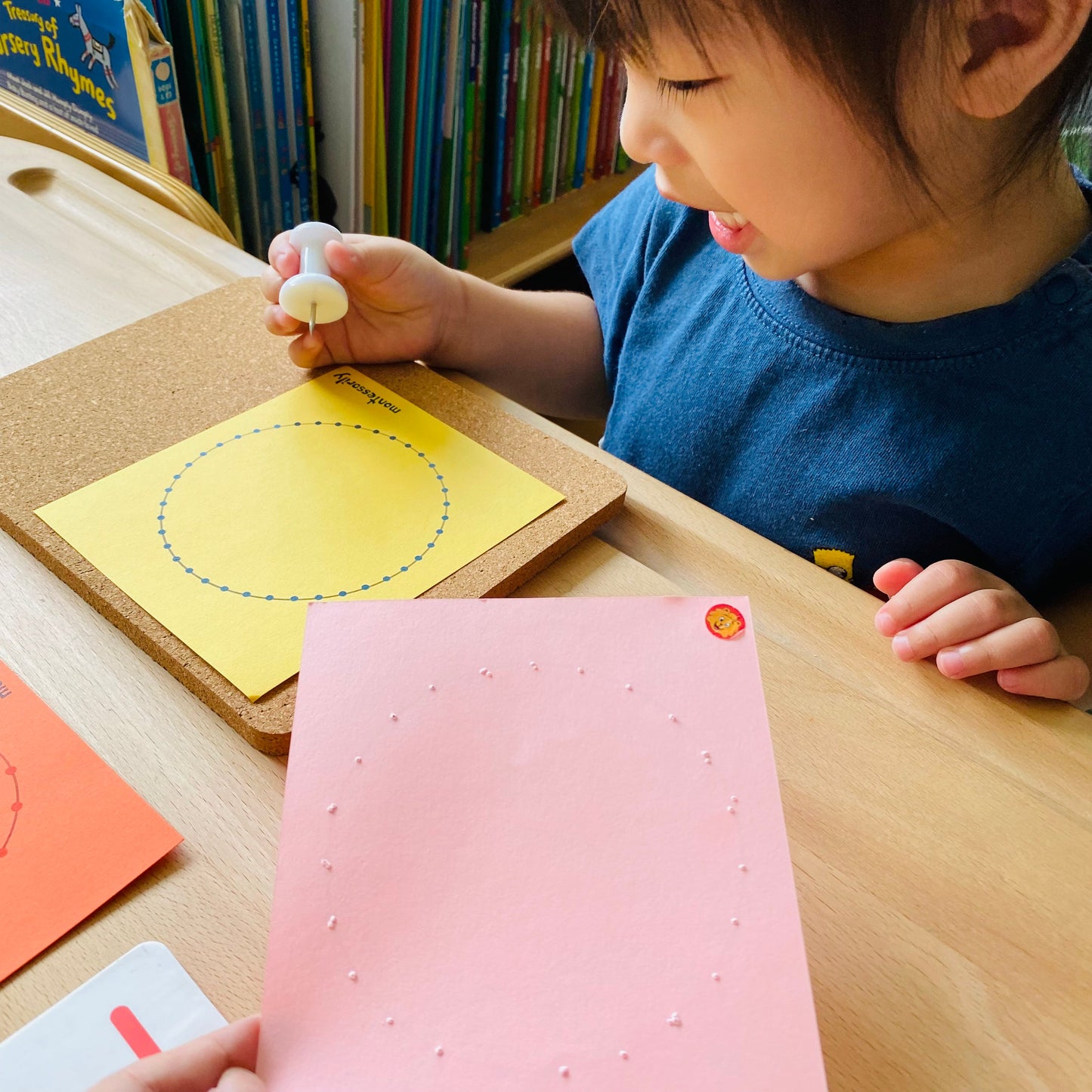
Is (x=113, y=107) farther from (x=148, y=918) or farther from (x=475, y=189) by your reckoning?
(x=148, y=918)

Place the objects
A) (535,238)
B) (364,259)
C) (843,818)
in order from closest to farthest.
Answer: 1. (843,818)
2. (364,259)
3. (535,238)

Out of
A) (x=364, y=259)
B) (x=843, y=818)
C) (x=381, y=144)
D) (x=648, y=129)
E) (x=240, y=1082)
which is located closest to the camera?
(x=240, y=1082)

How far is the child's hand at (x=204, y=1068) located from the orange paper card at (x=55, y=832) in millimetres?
75

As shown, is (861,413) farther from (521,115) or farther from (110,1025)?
(521,115)

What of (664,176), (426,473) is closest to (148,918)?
(426,473)

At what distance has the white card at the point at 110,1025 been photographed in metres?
0.29

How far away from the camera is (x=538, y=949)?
0.99 feet

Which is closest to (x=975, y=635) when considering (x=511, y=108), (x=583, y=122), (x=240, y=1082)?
(x=240, y=1082)

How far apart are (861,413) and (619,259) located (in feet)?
0.88

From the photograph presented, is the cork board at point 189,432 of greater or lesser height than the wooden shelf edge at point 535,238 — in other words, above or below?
above

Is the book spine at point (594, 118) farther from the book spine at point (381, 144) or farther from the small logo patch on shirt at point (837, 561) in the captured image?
the small logo patch on shirt at point (837, 561)

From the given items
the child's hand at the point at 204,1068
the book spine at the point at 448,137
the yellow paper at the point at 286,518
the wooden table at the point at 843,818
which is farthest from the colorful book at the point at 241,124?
the child's hand at the point at 204,1068

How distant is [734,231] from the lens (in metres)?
0.57

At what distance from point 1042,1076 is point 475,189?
1147 millimetres
